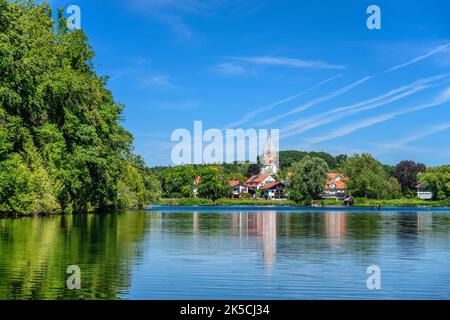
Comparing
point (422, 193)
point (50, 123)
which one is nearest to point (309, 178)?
point (422, 193)

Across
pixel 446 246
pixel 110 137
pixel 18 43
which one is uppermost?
pixel 18 43

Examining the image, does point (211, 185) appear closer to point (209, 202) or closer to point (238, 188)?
point (209, 202)

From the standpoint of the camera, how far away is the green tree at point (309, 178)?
120m

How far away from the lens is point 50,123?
51344 mm

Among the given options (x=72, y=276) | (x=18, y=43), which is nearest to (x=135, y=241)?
(x=72, y=276)

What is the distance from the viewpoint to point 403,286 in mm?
15023

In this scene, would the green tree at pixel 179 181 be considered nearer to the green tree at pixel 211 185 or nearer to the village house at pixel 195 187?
the village house at pixel 195 187

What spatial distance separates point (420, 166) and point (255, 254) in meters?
143

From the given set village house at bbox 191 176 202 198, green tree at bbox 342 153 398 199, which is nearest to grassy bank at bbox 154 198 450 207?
green tree at bbox 342 153 398 199

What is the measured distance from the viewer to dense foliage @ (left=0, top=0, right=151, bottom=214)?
41.2 metres

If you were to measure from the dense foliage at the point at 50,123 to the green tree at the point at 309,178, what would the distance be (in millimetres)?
60560

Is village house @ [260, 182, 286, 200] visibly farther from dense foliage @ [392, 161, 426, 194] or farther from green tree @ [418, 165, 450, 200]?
green tree @ [418, 165, 450, 200]
